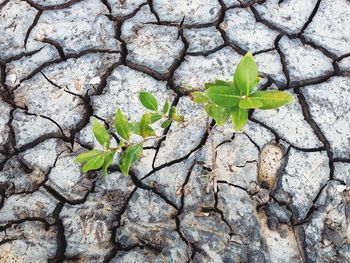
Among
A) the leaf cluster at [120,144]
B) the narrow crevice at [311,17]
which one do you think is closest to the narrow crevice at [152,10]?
the narrow crevice at [311,17]

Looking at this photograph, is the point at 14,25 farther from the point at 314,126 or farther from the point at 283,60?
the point at 314,126

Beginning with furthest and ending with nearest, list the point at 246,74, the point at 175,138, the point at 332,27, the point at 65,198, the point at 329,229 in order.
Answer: the point at 332,27, the point at 175,138, the point at 65,198, the point at 329,229, the point at 246,74

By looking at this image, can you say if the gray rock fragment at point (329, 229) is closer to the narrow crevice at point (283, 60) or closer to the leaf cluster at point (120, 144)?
the narrow crevice at point (283, 60)

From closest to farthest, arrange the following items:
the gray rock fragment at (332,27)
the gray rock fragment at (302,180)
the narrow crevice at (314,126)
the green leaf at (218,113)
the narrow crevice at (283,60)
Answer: the green leaf at (218,113)
the gray rock fragment at (302,180)
the narrow crevice at (314,126)
the narrow crevice at (283,60)
the gray rock fragment at (332,27)

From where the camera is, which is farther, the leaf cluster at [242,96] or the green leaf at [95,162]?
the green leaf at [95,162]

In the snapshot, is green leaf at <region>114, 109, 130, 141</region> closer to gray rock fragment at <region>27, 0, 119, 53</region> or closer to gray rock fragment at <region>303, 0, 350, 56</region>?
gray rock fragment at <region>27, 0, 119, 53</region>

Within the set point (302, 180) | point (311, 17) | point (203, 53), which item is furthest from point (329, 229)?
point (311, 17)
